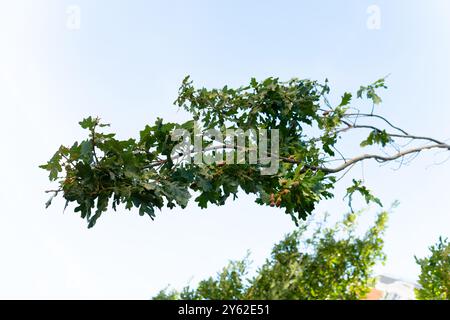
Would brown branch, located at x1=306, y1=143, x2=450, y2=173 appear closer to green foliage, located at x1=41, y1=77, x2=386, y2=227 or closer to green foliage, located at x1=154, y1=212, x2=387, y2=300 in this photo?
green foliage, located at x1=41, y1=77, x2=386, y2=227

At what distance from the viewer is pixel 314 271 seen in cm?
1033

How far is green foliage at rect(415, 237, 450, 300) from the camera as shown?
7301 millimetres

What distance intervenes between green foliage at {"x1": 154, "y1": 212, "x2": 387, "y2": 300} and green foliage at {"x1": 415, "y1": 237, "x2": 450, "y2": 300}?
103 inches

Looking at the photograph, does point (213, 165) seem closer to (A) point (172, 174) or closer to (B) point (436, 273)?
(A) point (172, 174)

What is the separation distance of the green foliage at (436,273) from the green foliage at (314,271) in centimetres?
261

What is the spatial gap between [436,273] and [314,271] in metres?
3.20

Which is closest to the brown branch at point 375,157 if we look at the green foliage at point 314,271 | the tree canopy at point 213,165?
the tree canopy at point 213,165

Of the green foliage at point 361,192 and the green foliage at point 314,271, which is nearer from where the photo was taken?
the green foliage at point 361,192

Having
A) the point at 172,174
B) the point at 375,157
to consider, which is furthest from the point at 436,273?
the point at 172,174

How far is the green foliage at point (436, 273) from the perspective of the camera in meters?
7.30

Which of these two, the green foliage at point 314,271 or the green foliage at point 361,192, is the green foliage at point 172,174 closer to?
the green foliage at point 361,192

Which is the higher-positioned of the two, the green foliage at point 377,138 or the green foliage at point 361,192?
the green foliage at point 377,138
